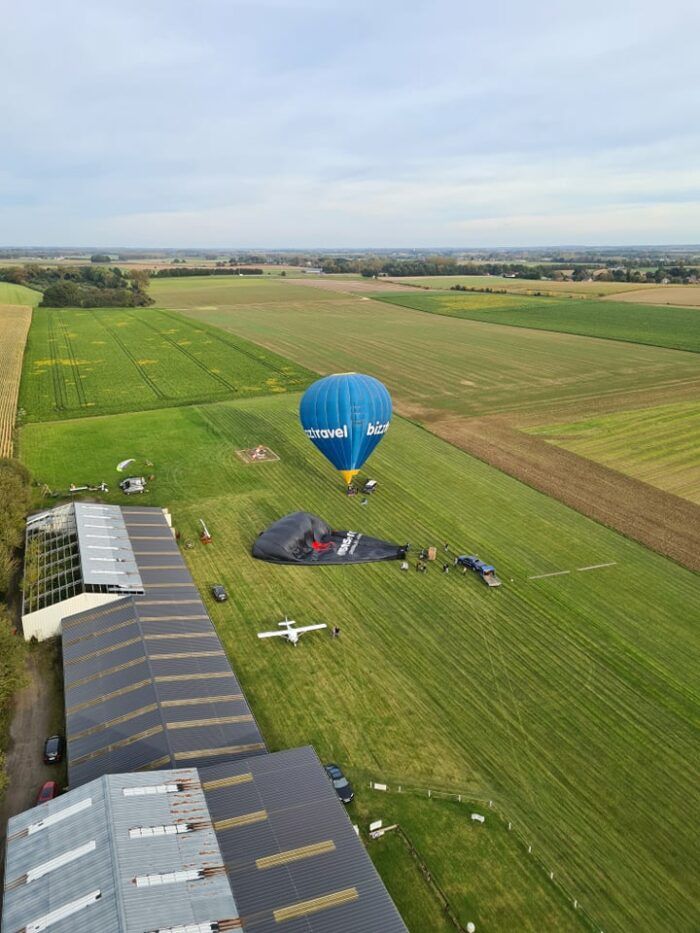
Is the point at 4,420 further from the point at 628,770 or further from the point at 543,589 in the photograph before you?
the point at 628,770

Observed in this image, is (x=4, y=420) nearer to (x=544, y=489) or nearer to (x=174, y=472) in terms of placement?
(x=174, y=472)

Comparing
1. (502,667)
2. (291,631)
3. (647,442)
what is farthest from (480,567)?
(647,442)

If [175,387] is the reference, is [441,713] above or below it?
below

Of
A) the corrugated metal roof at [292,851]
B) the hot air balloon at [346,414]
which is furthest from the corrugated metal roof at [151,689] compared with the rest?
the hot air balloon at [346,414]

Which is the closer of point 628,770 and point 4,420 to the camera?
point 628,770

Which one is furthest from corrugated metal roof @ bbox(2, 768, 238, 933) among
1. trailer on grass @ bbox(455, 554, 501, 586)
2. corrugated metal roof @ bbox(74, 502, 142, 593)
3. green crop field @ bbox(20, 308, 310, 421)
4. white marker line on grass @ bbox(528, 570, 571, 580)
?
green crop field @ bbox(20, 308, 310, 421)

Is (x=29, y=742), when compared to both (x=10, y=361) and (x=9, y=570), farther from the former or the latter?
(x=10, y=361)

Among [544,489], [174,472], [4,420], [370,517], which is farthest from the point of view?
[4,420]

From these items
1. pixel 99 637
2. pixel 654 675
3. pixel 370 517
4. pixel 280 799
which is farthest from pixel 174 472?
pixel 654 675

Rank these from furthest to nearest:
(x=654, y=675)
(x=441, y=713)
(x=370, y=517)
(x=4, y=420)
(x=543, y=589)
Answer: (x=4, y=420)
(x=370, y=517)
(x=543, y=589)
(x=654, y=675)
(x=441, y=713)
